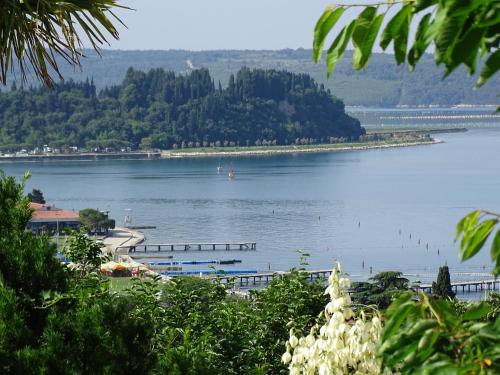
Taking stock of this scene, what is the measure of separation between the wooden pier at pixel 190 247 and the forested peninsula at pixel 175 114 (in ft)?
224

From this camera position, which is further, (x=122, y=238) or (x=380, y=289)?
(x=122, y=238)

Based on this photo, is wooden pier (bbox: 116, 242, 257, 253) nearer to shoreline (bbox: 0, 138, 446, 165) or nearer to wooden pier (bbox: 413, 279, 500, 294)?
wooden pier (bbox: 413, 279, 500, 294)

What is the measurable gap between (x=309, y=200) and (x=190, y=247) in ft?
63.4

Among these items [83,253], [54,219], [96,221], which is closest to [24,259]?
[83,253]

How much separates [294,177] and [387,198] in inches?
672

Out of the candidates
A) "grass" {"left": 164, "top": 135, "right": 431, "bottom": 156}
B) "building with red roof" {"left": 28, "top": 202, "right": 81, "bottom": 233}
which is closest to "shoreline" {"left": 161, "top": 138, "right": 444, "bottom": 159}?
"grass" {"left": 164, "top": 135, "right": 431, "bottom": 156}

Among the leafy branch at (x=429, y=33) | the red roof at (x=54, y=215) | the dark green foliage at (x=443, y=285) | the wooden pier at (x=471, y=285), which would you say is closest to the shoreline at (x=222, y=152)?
the red roof at (x=54, y=215)

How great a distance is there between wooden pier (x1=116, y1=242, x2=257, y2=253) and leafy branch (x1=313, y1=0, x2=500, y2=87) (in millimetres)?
51600

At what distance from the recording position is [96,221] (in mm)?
62156

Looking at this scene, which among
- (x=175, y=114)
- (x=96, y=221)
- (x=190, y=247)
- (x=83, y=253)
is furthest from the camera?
(x=175, y=114)

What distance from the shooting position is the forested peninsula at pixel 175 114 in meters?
131

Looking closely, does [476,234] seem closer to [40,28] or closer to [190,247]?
[40,28]

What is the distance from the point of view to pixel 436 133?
546ft

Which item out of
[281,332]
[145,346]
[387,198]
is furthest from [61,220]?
[145,346]
